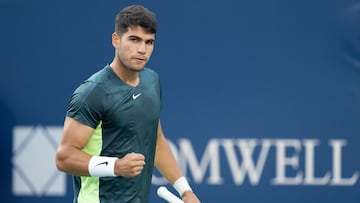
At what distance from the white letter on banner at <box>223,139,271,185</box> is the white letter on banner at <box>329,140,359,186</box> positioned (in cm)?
41

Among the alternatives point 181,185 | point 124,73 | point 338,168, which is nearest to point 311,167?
point 338,168

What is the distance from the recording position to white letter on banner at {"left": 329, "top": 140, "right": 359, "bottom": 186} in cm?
552

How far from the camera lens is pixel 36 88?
557 cm

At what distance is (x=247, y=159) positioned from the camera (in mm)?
5531

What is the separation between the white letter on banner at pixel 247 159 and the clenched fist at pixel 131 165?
2.02 m

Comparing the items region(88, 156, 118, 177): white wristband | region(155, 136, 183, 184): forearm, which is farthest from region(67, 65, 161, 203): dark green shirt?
region(155, 136, 183, 184): forearm

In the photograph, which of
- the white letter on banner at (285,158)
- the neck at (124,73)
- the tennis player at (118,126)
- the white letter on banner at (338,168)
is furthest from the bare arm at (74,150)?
the white letter on banner at (338,168)

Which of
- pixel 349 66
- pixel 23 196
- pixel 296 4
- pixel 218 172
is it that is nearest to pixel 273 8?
pixel 296 4

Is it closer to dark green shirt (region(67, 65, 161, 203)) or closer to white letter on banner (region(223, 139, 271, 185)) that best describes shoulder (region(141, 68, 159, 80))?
dark green shirt (region(67, 65, 161, 203))

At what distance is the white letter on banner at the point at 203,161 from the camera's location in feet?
18.2

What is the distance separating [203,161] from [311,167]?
26.2 inches

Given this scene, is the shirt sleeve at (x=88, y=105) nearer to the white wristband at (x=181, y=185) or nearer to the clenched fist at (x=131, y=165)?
the clenched fist at (x=131, y=165)

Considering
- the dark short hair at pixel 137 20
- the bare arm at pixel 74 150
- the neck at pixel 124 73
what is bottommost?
Answer: the bare arm at pixel 74 150

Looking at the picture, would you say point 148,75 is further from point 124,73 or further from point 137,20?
point 137,20
